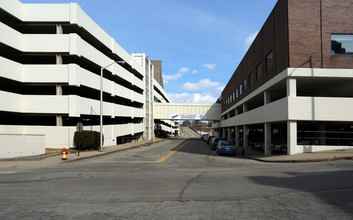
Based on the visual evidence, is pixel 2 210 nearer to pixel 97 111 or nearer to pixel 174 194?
pixel 174 194

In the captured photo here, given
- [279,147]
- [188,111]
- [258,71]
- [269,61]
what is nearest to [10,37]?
[269,61]

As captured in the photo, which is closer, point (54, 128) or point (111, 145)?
point (54, 128)

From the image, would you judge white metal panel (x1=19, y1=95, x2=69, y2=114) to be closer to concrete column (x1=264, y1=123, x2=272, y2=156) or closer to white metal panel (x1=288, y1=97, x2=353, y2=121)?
concrete column (x1=264, y1=123, x2=272, y2=156)

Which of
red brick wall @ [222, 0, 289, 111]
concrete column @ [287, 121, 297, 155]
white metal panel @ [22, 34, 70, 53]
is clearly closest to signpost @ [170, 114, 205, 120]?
red brick wall @ [222, 0, 289, 111]

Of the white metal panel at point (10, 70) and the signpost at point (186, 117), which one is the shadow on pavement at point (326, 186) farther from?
the signpost at point (186, 117)

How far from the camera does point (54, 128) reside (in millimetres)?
25422

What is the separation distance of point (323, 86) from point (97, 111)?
25.4 m

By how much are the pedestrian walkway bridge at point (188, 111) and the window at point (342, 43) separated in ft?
144

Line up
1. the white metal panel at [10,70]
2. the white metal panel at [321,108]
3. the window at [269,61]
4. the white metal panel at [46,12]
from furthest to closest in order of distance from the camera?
the white metal panel at [46,12] < the window at [269,61] < the white metal panel at [10,70] < the white metal panel at [321,108]

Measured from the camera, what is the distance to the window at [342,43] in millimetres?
18984

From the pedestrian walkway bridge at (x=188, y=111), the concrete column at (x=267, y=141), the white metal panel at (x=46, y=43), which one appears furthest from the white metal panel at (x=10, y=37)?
the pedestrian walkway bridge at (x=188, y=111)

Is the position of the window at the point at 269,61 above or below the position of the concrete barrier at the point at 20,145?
above

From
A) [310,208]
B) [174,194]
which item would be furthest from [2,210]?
[310,208]

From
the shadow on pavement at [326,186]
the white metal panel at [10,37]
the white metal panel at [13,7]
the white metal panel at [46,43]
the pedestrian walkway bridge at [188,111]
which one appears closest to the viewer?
the shadow on pavement at [326,186]
